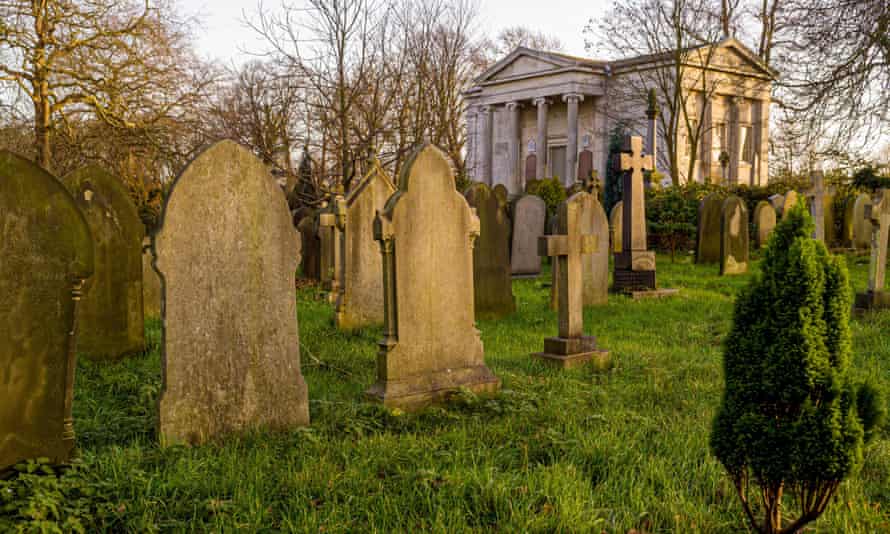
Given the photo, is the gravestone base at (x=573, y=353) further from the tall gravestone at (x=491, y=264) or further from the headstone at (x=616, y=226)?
the headstone at (x=616, y=226)

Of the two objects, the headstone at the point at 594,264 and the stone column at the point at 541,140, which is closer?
the headstone at the point at 594,264

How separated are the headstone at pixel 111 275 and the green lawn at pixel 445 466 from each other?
1.23 ft

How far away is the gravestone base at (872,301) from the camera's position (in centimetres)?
872

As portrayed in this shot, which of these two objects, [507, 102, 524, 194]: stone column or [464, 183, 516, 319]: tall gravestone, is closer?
[464, 183, 516, 319]: tall gravestone

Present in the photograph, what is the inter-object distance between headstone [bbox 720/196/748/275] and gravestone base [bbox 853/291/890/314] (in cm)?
502

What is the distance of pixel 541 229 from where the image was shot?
14.0 metres

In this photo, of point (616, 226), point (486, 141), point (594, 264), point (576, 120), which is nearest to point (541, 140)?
point (576, 120)

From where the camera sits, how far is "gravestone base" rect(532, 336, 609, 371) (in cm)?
630

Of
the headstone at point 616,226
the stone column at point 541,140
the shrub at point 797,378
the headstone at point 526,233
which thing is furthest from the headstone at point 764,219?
the stone column at point 541,140

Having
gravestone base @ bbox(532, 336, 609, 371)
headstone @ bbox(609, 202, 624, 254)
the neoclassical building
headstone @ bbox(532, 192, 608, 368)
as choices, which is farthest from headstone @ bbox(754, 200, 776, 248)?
the neoclassical building

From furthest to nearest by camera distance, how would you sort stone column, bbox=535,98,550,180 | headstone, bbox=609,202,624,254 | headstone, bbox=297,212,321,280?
1. stone column, bbox=535,98,550,180
2. headstone, bbox=609,202,624,254
3. headstone, bbox=297,212,321,280

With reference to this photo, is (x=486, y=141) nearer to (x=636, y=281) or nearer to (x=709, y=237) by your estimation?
(x=709, y=237)

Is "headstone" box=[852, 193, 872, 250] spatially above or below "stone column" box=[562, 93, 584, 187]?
below

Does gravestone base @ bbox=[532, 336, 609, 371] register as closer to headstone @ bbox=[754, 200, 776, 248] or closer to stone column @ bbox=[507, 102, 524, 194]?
headstone @ bbox=[754, 200, 776, 248]
